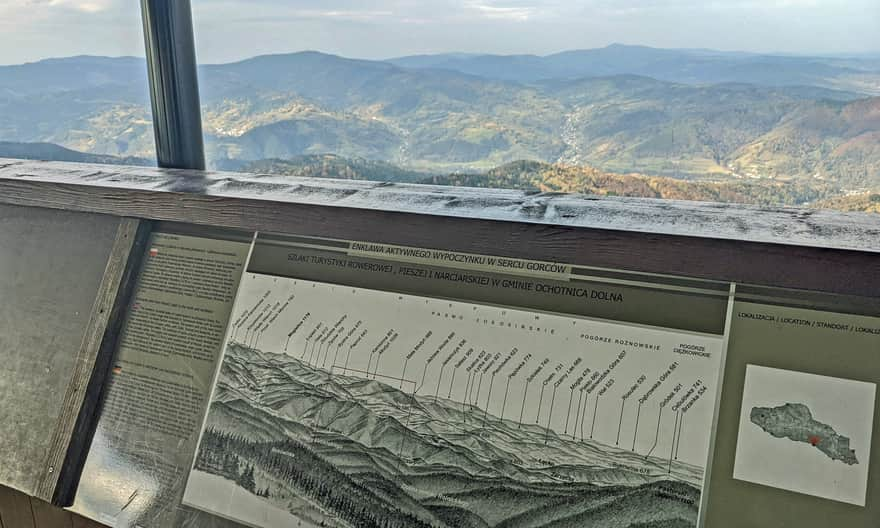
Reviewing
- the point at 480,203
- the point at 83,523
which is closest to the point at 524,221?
the point at 480,203

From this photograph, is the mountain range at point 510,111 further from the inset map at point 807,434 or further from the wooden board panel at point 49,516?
the wooden board panel at point 49,516

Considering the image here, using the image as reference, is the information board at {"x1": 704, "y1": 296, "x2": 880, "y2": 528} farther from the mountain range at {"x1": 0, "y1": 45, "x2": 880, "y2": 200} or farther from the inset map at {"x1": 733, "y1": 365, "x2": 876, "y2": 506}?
the mountain range at {"x1": 0, "y1": 45, "x2": 880, "y2": 200}

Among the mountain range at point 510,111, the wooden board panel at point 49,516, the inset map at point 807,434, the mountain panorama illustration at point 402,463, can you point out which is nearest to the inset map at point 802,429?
the inset map at point 807,434

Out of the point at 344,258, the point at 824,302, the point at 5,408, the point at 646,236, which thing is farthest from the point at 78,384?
the point at 824,302

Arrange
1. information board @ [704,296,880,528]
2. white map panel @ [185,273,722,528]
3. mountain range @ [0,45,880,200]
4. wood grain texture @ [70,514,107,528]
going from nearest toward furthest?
information board @ [704,296,880,528], white map panel @ [185,273,722,528], wood grain texture @ [70,514,107,528], mountain range @ [0,45,880,200]

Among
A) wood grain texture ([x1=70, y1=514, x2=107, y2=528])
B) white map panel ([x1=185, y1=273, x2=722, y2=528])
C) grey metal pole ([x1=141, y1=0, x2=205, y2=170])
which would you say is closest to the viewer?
white map panel ([x1=185, y1=273, x2=722, y2=528])

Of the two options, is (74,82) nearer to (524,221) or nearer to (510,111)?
(510,111)

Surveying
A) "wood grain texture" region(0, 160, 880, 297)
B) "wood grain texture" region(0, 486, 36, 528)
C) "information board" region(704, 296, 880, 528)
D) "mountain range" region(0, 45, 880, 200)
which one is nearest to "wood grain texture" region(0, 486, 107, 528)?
"wood grain texture" region(0, 486, 36, 528)
